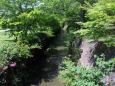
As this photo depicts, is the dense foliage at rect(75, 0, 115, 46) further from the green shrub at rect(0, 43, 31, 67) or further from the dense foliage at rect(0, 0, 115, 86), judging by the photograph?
the green shrub at rect(0, 43, 31, 67)

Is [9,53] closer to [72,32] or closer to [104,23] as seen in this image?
[104,23]

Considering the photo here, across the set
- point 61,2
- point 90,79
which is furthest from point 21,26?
point 90,79

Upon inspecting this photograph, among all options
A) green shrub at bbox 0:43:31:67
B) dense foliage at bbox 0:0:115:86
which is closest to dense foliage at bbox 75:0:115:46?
dense foliage at bbox 0:0:115:86

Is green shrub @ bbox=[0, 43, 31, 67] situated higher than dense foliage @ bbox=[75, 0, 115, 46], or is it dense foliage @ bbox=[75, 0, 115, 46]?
dense foliage @ bbox=[75, 0, 115, 46]

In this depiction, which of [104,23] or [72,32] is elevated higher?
[104,23]

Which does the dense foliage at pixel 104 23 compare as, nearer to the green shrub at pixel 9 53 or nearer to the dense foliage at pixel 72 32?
the dense foliage at pixel 72 32

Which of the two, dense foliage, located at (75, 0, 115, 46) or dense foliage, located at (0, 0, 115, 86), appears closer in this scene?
dense foliage, located at (0, 0, 115, 86)

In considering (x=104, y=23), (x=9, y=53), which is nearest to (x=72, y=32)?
(x=104, y=23)

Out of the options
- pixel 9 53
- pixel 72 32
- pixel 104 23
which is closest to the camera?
pixel 104 23

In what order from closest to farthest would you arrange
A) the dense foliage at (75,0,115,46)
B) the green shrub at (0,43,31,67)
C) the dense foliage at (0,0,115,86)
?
1. the dense foliage at (0,0,115,86)
2. the dense foliage at (75,0,115,46)
3. the green shrub at (0,43,31,67)

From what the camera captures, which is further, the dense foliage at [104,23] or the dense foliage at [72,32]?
the dense foliage at [104,23]

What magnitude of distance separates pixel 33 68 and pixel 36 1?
16.3 feet

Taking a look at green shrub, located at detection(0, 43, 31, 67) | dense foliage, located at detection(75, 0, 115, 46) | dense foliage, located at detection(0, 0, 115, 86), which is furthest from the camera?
green shrub, located at detection(0, 43, 31, 67)

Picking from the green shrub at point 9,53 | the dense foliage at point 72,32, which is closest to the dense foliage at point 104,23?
the dense foliage at point 72,32
